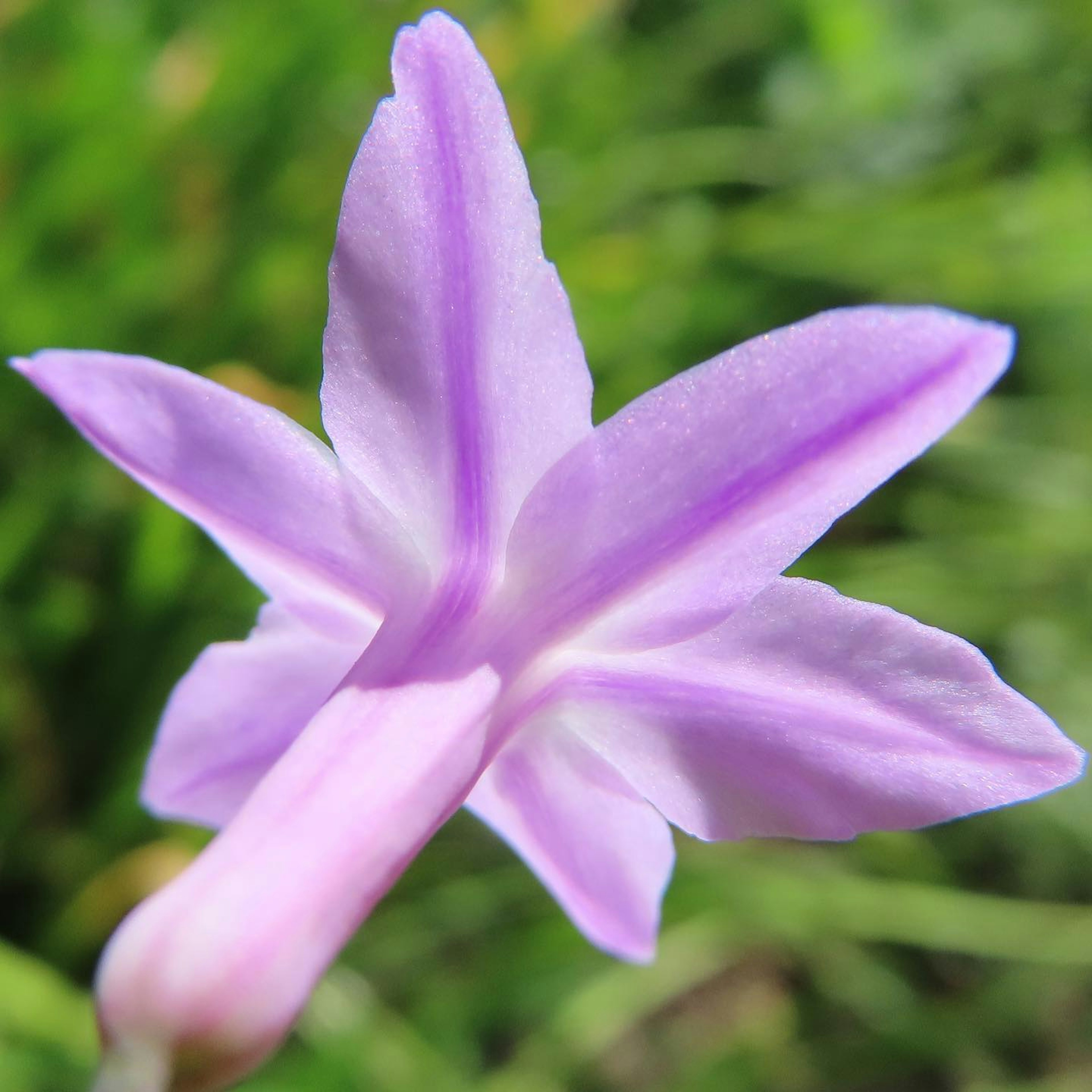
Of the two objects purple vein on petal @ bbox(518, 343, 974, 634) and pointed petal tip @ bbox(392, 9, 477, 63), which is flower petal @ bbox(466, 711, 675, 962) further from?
pointed petal tip @ bbox(392, 9, 477, 63)

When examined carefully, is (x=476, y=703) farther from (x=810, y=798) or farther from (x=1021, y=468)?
(x=1021, y=468)

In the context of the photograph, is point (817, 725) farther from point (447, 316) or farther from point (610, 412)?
point (610, 412)

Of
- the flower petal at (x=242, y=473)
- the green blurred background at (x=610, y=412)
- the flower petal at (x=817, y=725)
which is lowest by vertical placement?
the green blurred background at (x=610, y=412)

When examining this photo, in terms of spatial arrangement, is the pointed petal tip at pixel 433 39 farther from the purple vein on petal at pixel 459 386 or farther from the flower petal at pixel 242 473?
the flower petal at pixel 242 473

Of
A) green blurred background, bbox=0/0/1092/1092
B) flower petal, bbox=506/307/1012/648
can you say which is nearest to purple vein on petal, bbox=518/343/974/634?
flower petal, bbox=506/307/1012/648

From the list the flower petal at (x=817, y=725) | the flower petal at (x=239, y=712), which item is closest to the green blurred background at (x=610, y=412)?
the flower petal at (x=239, y=712)

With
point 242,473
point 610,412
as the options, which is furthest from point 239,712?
point 610,412

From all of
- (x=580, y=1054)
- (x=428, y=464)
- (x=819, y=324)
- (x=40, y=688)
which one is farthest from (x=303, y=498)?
(x=580, y=1054)
